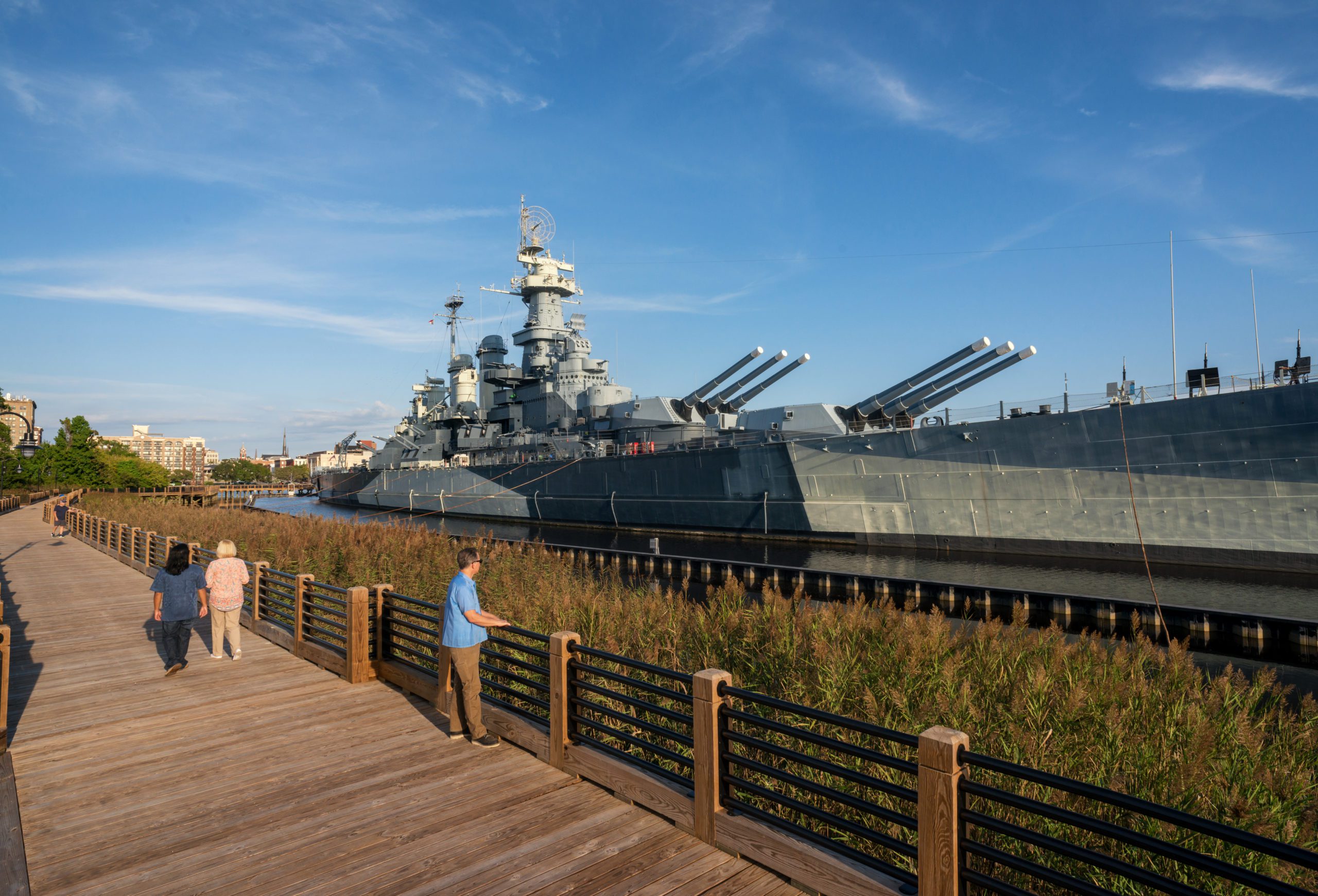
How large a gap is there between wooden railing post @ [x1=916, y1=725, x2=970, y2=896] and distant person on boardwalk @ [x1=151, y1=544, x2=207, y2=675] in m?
8.21

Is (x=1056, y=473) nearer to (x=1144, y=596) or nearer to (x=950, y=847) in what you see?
(x=1144, y=596)

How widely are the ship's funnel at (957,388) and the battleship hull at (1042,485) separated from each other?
398 centimetres

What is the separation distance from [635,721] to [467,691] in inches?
66.5

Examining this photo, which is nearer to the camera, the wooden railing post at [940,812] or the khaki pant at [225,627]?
the wooden railing post at [940,812]

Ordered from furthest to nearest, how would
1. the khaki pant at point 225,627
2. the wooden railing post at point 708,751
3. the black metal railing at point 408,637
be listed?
the khaki pant at point 225,627
the black metal railing at point 408,637
the wooden railing post at point 708,751

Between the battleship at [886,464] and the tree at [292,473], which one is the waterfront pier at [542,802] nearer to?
the battleship at [886,464]

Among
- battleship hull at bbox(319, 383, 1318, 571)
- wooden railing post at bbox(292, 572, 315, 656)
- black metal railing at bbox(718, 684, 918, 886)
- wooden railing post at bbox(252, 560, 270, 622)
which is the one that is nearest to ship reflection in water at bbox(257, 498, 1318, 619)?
battleship hull at bbox(319, 383, 1318, 571)

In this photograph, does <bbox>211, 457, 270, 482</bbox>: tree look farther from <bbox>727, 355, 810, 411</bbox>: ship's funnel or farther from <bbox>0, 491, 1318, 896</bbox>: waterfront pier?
<bbox>0, 491, 1318, 896</bbox>: waterfront pier

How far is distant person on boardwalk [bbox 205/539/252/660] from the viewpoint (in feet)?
28.5

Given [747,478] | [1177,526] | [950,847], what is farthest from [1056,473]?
[950,847]

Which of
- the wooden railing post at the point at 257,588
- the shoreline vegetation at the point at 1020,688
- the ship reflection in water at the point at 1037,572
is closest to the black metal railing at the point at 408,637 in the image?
the shoreline vegetation at the point at 1020,688

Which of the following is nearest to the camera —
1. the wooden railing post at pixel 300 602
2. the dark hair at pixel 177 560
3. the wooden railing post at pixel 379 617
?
the wooden railing post at pixel 379 617

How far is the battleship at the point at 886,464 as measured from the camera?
61.5 ft

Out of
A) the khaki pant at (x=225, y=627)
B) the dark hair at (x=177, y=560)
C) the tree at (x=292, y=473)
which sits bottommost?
the khaki pant at (x=225, y=627)
